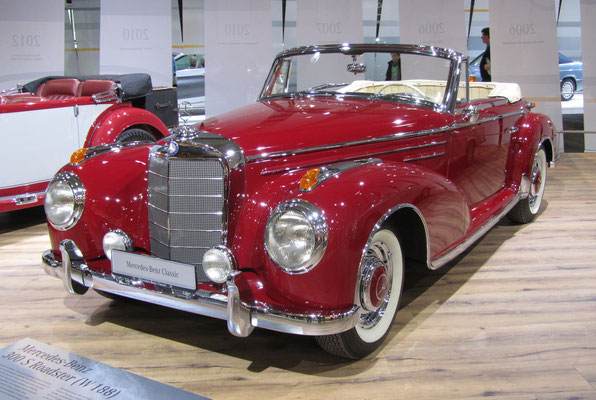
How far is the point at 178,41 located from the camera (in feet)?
31.3

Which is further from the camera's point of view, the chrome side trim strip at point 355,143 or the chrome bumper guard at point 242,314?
the chrome side trim strip at point 355,143

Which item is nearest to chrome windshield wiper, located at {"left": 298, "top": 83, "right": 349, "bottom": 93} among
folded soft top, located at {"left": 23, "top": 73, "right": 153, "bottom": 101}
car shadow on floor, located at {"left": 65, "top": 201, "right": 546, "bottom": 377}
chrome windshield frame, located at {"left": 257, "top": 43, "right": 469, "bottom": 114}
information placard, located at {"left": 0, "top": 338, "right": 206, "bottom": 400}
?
chrome windshield frame, located at {"left": 257, "top": 43, "right": 469, "bottom": 114}

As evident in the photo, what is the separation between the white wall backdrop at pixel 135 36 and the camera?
322 inches

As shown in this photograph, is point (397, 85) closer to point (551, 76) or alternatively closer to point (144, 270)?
point (144, 270)

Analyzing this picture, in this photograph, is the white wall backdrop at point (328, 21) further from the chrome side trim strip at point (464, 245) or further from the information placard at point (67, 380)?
the information placard at point (67, 380)

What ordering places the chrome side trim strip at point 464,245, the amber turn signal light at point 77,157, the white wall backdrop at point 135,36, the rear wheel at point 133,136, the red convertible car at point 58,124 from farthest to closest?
the white wall backdrop at point 135,36 → the rear wheel at point 133,136 → the red convertible car at point 58,124 → the amber turn signal light at point 77,157 → the chrome side trim strip at point 464,245

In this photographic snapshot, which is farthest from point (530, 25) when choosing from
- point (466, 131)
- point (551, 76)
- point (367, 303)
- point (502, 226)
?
point (367, 303)

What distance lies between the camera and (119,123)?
5242 mm

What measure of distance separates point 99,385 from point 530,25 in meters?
7.64

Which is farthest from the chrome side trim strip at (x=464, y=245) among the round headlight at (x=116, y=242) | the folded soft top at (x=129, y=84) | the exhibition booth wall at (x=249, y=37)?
the exhibition booth wall at (x=249, y=37)

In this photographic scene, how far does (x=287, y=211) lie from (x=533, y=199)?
3306 millimetres

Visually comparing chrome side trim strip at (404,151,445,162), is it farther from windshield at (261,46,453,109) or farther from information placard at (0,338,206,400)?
information placard at (0,338,206,400)

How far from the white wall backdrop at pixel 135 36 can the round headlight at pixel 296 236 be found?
6593mm

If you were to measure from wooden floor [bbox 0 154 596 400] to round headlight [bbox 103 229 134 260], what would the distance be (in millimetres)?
481
